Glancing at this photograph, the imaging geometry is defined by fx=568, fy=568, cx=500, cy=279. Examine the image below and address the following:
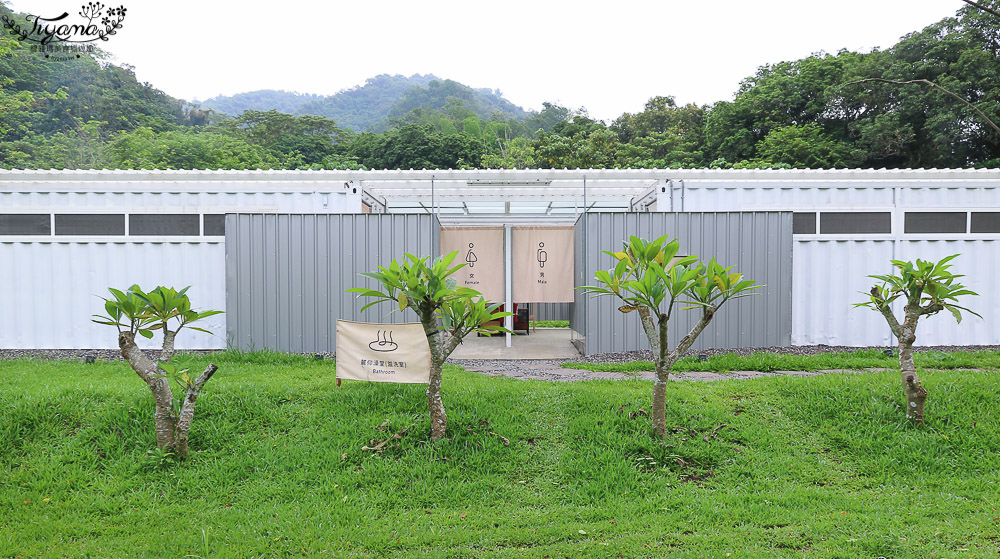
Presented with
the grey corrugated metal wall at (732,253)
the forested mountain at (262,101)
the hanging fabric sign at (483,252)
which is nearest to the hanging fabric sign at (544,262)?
the hanging fabric sign at (483,252)

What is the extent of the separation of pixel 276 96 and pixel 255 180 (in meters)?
86.3

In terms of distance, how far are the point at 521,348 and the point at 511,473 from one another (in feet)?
16.5

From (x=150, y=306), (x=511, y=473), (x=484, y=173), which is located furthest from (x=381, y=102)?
(x=511, y=473)

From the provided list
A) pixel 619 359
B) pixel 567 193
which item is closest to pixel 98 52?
pixel 567 193

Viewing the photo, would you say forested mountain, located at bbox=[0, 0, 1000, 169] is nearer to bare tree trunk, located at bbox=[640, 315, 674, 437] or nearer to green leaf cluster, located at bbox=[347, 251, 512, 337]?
green leaf cluster, located at bbox=[347, 251, 512, 337]

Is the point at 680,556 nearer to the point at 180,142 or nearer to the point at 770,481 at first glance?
the point at 770,481

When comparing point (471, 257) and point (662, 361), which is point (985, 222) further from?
point (471, 257)

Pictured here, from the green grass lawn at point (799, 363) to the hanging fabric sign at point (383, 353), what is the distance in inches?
107

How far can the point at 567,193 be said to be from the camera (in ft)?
31.7

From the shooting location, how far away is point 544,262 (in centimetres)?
866

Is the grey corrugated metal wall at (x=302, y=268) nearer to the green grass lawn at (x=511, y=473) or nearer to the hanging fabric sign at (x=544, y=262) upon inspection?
the hanging fabric sign at (x=544, y=262)

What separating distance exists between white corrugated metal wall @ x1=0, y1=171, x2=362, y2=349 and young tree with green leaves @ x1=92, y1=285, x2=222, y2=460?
14.6 ft

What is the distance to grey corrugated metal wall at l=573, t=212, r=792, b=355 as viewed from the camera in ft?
26.3

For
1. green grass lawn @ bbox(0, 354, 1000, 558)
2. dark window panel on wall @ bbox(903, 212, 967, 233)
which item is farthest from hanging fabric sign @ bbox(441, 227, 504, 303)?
dark window panel on wall @ bbox(903, 212, 967, 233)
